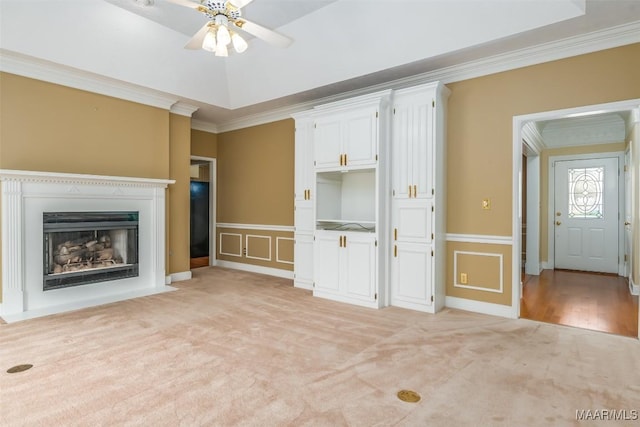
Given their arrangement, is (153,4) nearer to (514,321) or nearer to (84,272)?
(84,272)

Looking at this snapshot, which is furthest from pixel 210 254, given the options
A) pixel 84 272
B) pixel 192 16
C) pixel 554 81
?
pixel 554 81

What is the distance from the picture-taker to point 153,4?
3891 millimetres

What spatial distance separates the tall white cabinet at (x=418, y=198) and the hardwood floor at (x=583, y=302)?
3.83ft

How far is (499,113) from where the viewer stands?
3.93 m

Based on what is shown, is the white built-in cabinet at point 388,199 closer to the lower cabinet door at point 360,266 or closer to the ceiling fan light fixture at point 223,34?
the lower cabinet door at point 360,266

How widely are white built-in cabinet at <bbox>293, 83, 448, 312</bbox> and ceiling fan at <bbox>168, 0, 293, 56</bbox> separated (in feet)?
5.05

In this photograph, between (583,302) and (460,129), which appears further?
(583,302)

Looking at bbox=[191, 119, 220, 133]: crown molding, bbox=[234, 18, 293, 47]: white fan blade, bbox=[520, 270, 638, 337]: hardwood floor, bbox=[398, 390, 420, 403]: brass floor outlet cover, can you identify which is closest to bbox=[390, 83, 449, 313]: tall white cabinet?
bbox=[520, 270, 638, 337]: hardwood floor

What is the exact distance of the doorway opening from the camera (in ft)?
23.5

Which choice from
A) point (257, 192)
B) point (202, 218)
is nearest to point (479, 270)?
point (257, 192)

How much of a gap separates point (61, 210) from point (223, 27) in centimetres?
307

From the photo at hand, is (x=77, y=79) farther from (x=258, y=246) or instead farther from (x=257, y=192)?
(x=258, y=246)

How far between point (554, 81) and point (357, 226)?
2.82 metres

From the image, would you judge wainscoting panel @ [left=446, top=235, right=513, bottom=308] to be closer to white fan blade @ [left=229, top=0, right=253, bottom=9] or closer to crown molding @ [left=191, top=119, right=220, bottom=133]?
white fan blade @ [left=229, top=0, right=253, bottom=9]
